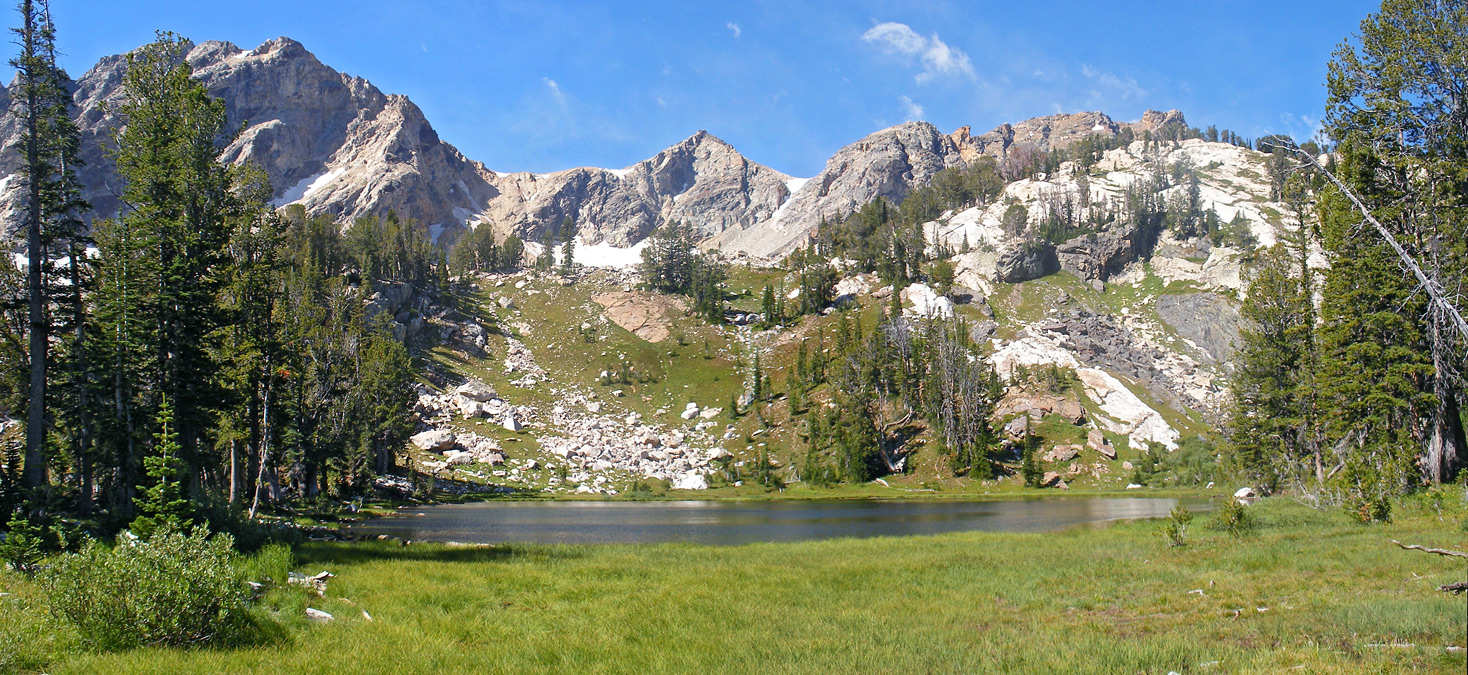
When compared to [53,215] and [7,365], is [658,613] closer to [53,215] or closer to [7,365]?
[53,215]

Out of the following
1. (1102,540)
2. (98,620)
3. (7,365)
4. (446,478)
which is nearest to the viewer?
(98,620)

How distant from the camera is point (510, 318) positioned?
13650 cm

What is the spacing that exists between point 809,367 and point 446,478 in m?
54.8

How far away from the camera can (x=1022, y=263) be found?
13762cm

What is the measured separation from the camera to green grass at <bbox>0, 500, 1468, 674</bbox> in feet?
27.7

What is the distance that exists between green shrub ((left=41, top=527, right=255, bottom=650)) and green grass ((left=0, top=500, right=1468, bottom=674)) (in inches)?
14.4

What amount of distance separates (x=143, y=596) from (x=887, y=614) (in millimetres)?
12088

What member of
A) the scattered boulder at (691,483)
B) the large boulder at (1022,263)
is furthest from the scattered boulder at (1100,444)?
the large boulder at (1022,263)

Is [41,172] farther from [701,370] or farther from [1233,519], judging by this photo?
[701,370]

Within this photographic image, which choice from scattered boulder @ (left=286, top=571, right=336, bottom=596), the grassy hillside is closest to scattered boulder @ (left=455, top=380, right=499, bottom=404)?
the grassy hillside

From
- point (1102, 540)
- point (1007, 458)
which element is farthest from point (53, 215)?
point (1007, 458)

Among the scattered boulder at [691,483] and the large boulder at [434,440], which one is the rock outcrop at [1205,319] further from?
the large boulder at [434,440]

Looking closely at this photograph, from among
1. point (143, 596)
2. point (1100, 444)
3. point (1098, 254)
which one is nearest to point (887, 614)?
point (143, 596)

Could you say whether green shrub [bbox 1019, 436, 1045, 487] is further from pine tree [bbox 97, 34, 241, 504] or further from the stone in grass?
pine tree [bbox 97, 34, 241, 504]
